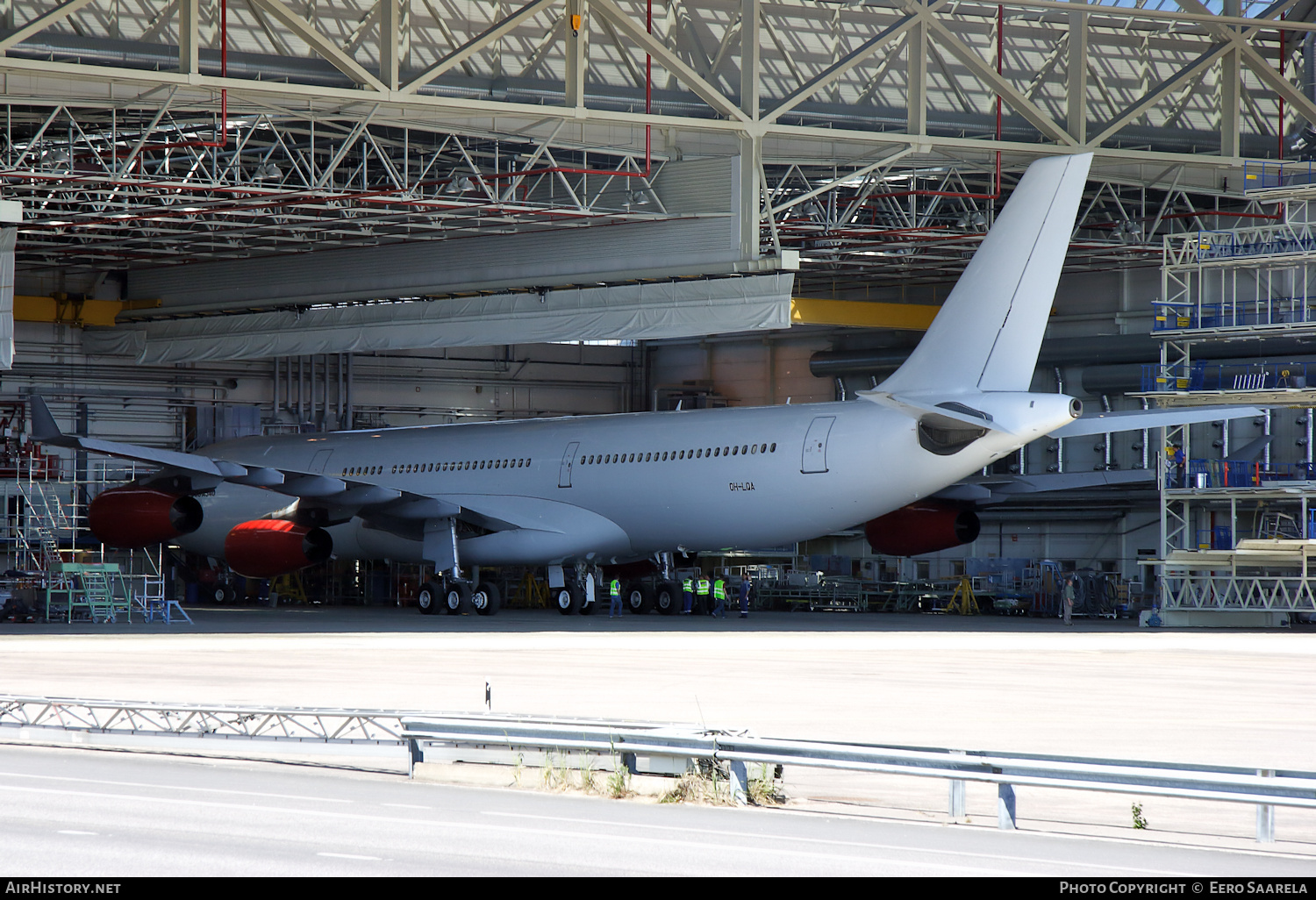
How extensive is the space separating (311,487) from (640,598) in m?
7.82

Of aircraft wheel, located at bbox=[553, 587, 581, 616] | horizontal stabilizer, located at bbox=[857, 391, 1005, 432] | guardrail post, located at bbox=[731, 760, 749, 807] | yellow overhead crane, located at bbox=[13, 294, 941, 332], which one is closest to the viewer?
guardrail post, located at bbox=[731, 760, 749, 807]

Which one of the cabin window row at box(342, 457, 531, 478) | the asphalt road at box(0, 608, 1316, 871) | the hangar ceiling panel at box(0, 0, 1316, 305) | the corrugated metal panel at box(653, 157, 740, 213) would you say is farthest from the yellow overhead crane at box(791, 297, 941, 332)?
the asphalt road at box(0, 608, 1316, 871)

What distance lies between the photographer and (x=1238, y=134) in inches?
1109

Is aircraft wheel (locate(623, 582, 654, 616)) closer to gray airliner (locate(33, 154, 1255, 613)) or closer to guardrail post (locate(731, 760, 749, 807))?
gray airliner (locate(33, 154, 1255, 613))

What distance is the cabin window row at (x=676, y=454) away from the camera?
90.4ft

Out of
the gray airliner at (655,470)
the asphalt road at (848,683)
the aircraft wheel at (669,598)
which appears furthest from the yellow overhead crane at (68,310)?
the aircraft wheel at (669,598)

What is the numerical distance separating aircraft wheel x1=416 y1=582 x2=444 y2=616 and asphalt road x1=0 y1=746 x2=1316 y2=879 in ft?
65.3

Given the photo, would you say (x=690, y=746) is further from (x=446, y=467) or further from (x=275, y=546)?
(x=446, y=467)

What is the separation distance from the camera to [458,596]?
29578mm

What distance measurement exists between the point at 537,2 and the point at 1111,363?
802 inches

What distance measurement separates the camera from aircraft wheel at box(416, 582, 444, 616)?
29844mm

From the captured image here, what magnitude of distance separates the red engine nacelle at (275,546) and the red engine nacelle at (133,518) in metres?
1.15

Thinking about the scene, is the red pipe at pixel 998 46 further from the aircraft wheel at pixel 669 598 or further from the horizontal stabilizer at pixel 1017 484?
the aircraft wheel at pixel 669 598

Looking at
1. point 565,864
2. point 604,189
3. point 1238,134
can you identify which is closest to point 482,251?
point 604,189
